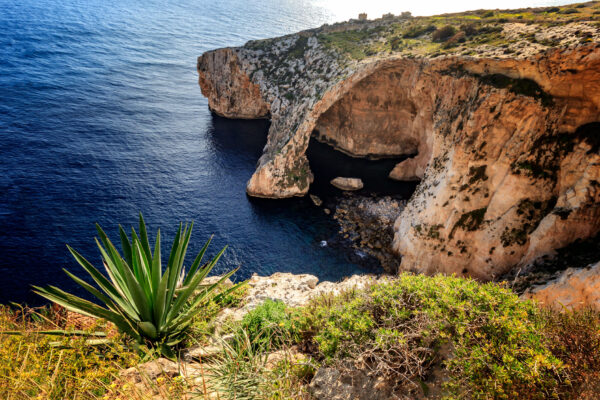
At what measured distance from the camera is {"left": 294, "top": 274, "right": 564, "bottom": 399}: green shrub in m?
4.45

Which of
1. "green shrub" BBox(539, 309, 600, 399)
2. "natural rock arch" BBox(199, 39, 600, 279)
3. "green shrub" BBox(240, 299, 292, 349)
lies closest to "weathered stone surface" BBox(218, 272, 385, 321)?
"green shrub" BBox(240, 299, 292, 349)

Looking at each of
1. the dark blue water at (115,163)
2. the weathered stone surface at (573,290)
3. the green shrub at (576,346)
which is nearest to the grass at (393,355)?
the green shrub at (576,346)

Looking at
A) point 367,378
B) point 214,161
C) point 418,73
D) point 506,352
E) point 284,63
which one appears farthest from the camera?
point 284,63

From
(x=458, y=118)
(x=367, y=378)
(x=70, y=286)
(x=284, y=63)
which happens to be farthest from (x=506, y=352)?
(x=284, y=63)

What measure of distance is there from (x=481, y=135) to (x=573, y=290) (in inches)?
376

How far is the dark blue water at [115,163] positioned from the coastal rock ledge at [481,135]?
5272 millimetres

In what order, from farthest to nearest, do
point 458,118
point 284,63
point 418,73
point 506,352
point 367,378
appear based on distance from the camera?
point 284,63 → point 418,73 → point 458,118 → point 367,378 → point 506,352

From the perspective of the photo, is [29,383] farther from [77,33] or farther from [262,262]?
[77,33]

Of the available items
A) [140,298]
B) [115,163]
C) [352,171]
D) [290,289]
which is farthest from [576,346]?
[115,163]

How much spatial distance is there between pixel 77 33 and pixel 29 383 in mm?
94687

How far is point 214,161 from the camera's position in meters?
36.8

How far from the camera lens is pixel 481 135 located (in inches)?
712

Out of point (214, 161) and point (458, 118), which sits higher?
point (458, 118)

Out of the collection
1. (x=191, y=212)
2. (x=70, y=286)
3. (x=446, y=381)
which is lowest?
(x=70, y=286)
